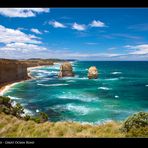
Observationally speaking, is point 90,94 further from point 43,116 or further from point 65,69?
point 43,116

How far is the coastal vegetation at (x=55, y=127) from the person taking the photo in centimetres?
732

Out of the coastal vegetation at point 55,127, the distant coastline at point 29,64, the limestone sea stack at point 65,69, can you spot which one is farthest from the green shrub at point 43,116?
the limestone sea stack at point 65,69

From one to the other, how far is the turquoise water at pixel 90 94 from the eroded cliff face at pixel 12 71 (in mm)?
173

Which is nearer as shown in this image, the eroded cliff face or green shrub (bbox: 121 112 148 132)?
green shrub (bbox: 121 112 148 132)

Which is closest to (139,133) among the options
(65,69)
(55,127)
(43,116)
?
(55,127)

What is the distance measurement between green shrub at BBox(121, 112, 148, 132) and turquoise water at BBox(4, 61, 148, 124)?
0.09 m

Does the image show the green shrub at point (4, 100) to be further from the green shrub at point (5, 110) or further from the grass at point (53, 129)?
the grass at point (53, 129)

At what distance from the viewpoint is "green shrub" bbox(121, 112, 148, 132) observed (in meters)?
7.41

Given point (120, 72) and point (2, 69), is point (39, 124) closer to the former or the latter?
point (2, 69)

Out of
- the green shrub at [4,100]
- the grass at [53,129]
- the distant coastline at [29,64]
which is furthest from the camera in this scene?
the distant coastline at [29,64]

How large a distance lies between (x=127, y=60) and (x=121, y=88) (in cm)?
53

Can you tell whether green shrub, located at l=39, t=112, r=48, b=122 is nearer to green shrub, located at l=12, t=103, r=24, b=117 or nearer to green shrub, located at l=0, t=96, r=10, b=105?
green shrub, located at l=12, t=103, r=24, b=117

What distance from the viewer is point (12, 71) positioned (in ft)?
26.0

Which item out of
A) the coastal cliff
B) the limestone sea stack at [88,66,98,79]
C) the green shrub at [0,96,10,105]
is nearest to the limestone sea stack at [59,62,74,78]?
the coastal cliff
